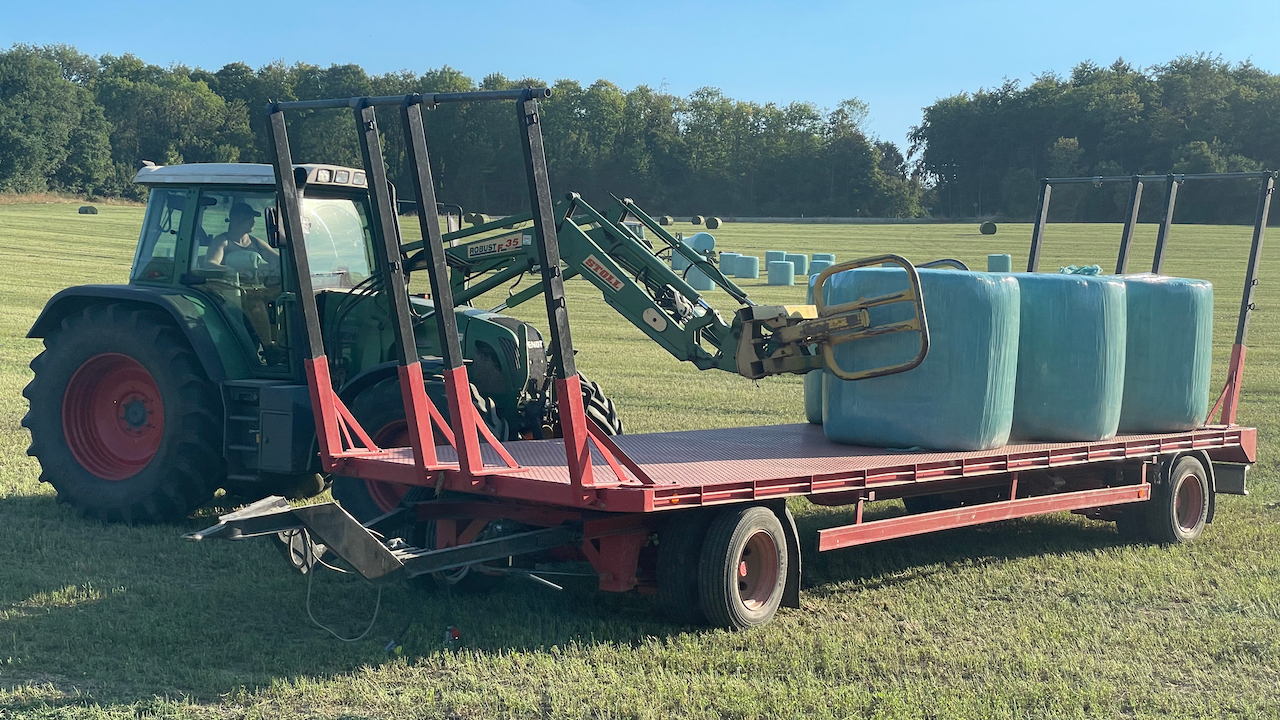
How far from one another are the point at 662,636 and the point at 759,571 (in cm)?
63

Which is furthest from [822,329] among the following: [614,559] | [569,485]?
[569,485]

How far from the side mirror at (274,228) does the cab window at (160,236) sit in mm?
1036

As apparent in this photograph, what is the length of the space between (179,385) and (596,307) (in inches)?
728

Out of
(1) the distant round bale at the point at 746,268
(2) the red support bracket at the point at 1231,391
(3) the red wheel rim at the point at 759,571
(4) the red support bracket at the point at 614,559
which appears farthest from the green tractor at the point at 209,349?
(1) the distant round bale at the point at 746,268

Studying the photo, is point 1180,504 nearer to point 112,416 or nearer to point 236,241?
point 236,241

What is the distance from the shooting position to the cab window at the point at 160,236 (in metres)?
8.02

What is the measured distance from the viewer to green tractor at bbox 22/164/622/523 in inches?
297

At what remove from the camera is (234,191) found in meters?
7.91

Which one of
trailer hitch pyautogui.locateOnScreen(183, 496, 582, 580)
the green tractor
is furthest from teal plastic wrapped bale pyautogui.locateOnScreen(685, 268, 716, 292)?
trailer hitch pyautogui.locateOnScreen(183, 496, 582, 580)

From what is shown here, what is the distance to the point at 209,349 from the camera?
24.8 ft

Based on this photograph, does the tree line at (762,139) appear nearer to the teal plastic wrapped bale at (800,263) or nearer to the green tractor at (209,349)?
the teal plastic wrapped bale at (800,263)

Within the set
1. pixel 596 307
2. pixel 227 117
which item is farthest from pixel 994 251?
pixel 227 117

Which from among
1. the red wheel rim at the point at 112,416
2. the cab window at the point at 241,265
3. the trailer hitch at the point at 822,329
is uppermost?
the cab window at the point at 241,265

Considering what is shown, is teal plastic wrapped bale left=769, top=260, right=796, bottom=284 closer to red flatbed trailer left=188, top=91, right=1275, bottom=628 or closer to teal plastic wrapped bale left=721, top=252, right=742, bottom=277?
teal plastic wrapped bale left=721, top=252, right=742, bottom=277
